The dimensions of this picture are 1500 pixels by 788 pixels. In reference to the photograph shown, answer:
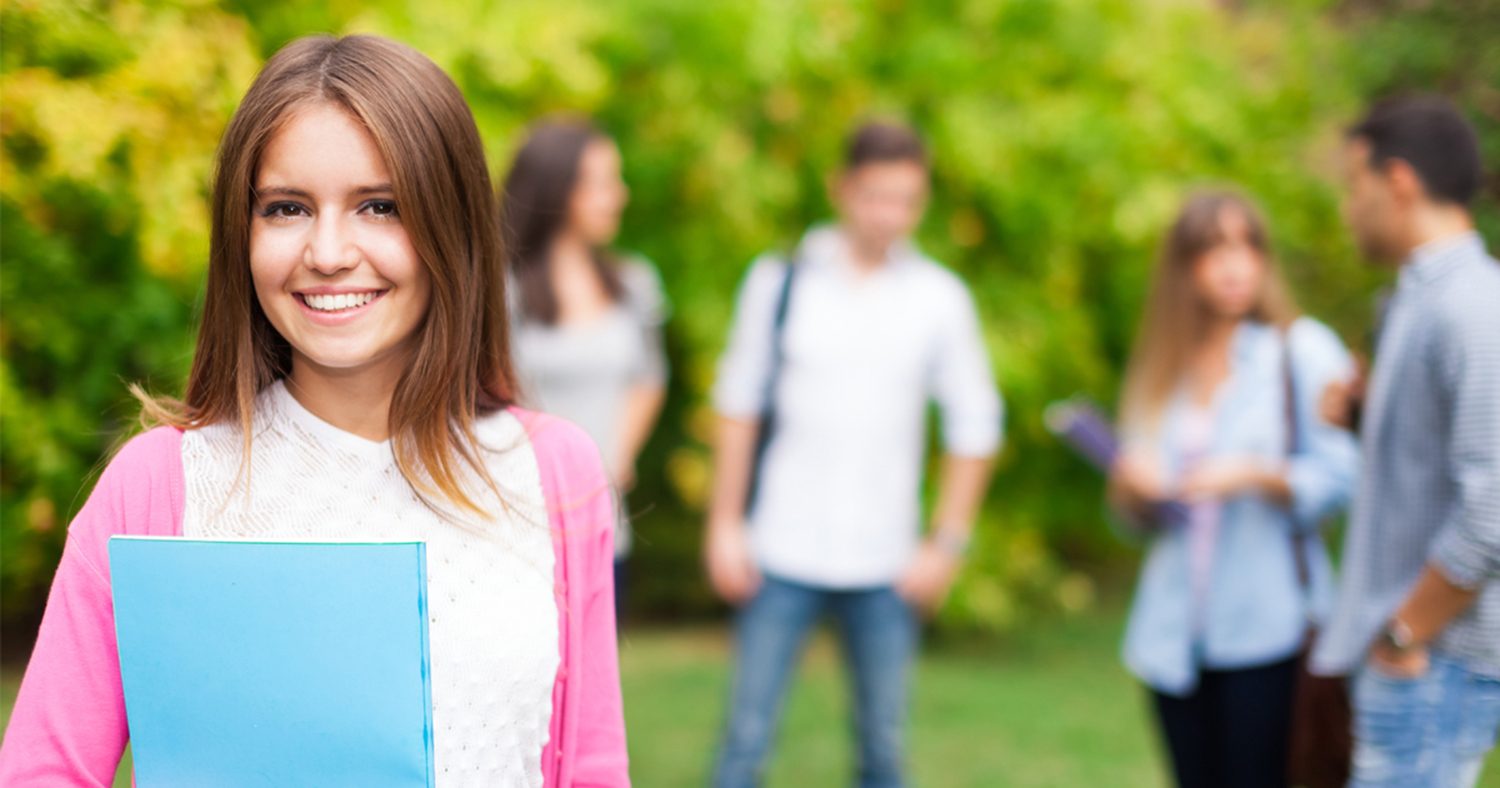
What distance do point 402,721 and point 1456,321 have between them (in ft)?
7.09

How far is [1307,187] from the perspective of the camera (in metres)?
7.49

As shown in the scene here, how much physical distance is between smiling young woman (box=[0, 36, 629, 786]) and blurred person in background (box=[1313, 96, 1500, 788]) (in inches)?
68.8

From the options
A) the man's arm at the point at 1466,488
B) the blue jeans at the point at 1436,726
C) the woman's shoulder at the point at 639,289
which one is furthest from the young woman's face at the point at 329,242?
the woman's shoulder at the point at 639,289

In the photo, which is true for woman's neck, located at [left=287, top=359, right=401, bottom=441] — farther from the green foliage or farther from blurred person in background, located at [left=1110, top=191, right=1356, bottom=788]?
the green foliage

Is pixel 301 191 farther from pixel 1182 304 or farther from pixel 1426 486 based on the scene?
pixel 1182 304

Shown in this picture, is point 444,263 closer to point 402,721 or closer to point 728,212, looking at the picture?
point 402,721

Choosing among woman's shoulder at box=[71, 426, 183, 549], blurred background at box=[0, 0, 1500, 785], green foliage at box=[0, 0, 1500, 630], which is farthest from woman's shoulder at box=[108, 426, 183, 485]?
green foliage at box=[0, 0, 1500, 630]

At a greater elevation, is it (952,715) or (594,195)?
(594,195)

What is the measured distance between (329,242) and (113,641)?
50 centimetres

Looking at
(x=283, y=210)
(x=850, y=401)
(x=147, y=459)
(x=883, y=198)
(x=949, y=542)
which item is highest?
(x=883, y=198)

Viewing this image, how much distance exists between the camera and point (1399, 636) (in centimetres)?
264

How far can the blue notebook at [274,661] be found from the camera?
4.56 ft

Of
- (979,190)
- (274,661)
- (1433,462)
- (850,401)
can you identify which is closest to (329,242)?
(274,661)

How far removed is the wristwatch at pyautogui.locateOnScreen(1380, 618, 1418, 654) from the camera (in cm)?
263
